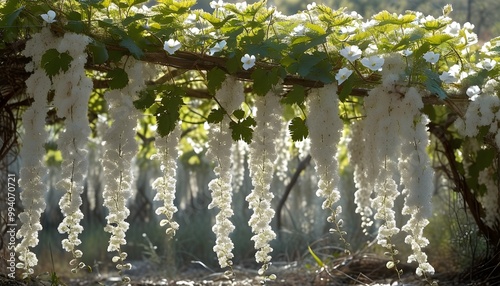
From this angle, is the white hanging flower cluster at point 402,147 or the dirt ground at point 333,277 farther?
the dirt ground at point 333,277

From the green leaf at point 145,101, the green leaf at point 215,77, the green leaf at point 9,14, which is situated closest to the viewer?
the green leaf at point 9,14

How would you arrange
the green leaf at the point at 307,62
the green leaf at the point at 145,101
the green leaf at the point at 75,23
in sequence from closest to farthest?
the green leaf at the point at 75,23
the green leaf at the point at 307,62
the green leaf at the point at 145,101

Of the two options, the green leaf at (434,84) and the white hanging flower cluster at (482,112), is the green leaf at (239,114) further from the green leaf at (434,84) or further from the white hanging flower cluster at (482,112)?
the white hanging flower cluster at (482,112)

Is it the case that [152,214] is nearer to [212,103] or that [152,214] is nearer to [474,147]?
[212,103]

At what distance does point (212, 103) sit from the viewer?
15.9 ft

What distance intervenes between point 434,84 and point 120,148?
1260 mm

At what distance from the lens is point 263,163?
3.27 meters

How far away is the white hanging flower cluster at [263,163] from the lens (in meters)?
3.24

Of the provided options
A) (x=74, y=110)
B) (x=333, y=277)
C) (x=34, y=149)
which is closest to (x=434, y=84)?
(x=74, y=110)

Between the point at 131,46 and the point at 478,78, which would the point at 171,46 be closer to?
the point at 131,46

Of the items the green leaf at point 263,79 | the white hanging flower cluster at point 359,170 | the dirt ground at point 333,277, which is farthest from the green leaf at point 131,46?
the dirt ground at point 333,277

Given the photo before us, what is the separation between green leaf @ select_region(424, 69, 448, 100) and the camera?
288 cm

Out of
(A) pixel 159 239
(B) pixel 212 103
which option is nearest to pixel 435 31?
(B) pixel 212 103

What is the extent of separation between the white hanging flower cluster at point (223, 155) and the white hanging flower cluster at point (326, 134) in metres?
0.32
